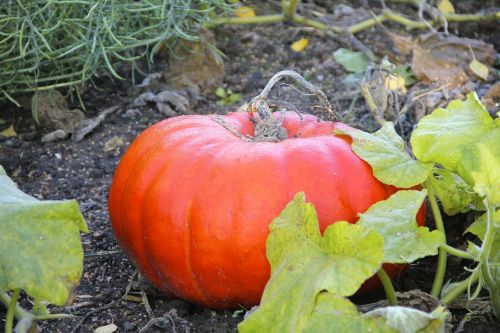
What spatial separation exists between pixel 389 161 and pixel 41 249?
30.1 inches

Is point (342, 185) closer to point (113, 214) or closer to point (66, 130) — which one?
point (113, 214)

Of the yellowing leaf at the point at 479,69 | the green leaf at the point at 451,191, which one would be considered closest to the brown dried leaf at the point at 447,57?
the yellowing leaf at the point at 479,69

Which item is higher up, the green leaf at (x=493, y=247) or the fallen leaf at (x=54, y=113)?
the green leaf at (x=493, y=247)

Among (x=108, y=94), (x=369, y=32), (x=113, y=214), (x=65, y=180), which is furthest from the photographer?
(x=369, y=32)

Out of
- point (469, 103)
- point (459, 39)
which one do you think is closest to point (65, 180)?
point (469, 103)

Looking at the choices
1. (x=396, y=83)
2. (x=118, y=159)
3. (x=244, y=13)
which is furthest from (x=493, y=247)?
(x=244, y=13)

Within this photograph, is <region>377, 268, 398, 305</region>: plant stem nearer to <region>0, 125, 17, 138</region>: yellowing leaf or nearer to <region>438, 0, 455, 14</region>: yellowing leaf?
<region>0, 125, 17, 138</region>: yellowing leaf

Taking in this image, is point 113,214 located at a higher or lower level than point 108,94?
higher

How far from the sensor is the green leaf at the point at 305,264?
61.4 inches

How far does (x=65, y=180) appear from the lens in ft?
8.70

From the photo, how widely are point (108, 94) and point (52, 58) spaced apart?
1.65ft

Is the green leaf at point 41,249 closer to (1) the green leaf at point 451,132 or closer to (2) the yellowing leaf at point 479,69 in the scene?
(1) the green leaf at point 451,132

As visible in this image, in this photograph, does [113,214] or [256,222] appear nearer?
[256,222]

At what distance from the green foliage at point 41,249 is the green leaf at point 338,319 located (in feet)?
1.47
